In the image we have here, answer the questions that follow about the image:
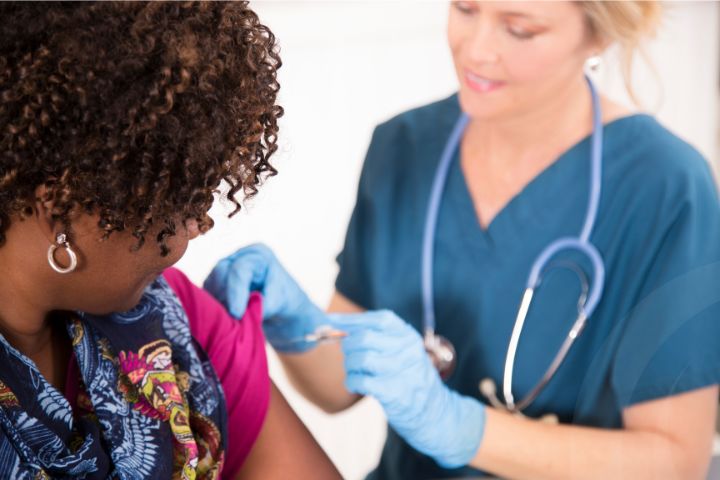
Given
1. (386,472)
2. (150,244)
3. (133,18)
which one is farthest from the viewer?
(386,472)

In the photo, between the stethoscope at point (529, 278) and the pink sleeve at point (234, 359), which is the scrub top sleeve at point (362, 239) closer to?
the stethoscope at point (529, 278)

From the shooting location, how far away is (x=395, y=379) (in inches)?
45.1

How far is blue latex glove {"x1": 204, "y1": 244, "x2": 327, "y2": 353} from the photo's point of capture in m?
1.15

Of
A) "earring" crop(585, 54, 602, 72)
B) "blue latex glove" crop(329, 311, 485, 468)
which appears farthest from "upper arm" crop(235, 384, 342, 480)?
"earring" crop(585, 54, 602, 72)

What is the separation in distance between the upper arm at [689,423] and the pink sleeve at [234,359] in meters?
0.50

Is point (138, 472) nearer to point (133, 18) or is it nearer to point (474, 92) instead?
point (133, 18)

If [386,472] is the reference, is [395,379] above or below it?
above

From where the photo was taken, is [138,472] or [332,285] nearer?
[138,472]

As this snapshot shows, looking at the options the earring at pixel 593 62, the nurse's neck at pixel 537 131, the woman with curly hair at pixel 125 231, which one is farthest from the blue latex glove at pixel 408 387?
the earring at pixel 593 62

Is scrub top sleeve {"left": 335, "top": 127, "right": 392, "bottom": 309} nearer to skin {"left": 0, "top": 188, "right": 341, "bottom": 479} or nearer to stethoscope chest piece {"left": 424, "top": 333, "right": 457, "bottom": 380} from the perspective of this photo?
stethoscope chest piece {"left": 424, "top": 333, "right": 457, "bottom": 380}

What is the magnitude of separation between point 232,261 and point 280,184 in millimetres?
136

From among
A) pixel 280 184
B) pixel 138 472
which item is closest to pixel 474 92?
pixel 280 184

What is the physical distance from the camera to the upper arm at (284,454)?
1.04 meters

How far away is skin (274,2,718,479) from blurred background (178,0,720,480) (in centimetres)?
6
